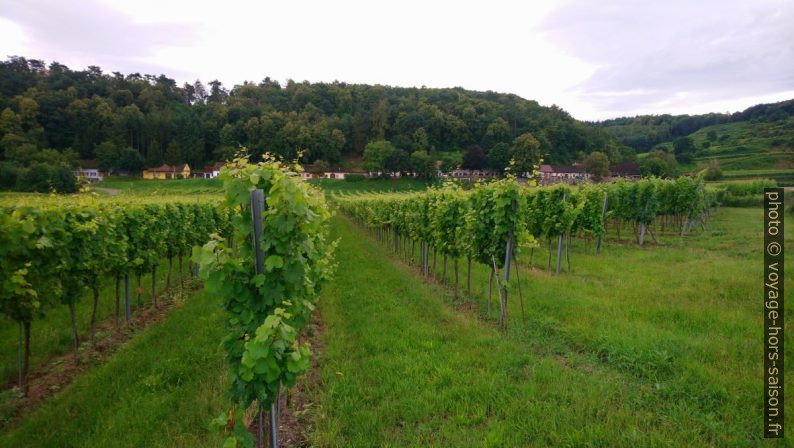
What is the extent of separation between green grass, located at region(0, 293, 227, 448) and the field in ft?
0.08

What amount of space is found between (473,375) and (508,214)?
11.8 feet

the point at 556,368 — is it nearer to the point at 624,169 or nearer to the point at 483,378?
the point at 483,378

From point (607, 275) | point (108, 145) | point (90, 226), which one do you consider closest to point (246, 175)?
point (90, 226)

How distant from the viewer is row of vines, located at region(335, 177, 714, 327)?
26.2 feet

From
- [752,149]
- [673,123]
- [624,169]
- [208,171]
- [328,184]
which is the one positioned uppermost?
[673,123]

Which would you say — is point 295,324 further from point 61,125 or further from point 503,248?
point 61,125

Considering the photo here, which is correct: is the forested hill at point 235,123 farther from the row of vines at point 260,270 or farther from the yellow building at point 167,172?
the row of vines at point 260,270

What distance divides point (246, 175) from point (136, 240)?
6.41 metres

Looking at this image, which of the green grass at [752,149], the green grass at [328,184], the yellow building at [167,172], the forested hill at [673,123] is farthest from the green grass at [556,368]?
the forested hill at [673,123]

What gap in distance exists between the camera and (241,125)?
97.7 meters

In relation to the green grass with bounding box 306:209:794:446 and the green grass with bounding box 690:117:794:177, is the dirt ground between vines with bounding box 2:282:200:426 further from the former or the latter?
the green grass with bounding box 690:117:794:177

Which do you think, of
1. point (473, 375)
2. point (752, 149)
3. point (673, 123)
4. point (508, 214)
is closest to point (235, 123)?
point (508, 214)

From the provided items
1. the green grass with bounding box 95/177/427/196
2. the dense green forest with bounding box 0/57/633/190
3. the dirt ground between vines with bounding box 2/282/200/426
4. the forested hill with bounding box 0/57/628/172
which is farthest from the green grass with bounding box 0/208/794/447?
the forested hill with bounding box 0/57/628/172

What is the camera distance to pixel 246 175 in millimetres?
3863
